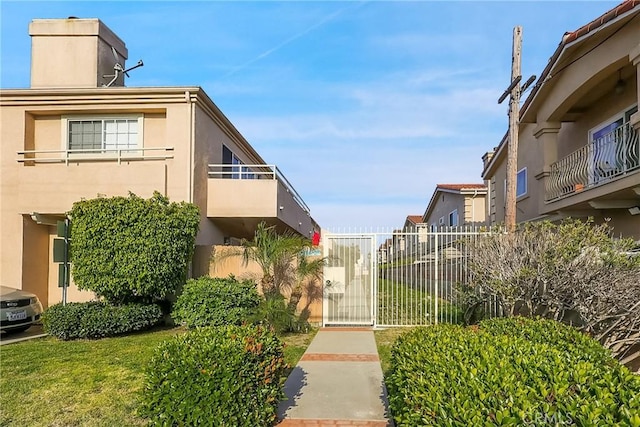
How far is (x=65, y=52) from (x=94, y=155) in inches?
149

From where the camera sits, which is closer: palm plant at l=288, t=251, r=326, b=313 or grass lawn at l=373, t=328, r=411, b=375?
grass lawn at l=373, t=328, r=411, b=375

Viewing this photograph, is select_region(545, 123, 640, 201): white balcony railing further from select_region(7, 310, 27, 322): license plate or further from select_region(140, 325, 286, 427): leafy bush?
select_region(7, 310, 27, 322): license plate

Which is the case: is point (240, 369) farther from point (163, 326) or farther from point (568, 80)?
point (568, 80)

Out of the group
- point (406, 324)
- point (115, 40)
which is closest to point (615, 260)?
point (406, 324)

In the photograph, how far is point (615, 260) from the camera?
6453 millimetres

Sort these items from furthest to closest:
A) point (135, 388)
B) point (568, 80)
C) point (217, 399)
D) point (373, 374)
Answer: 1. point (568, 80)
2. point (373, 374)
3. point (135, 388)
4. point (217, 399)

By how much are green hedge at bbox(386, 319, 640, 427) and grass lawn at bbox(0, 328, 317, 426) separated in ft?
10.8

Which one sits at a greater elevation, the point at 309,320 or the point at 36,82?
the point at 36,82

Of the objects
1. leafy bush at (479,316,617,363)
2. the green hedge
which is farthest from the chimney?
the green hedge

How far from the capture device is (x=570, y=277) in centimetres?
678

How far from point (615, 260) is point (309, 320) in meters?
6.99

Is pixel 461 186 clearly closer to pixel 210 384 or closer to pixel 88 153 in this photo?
pixel 88 153

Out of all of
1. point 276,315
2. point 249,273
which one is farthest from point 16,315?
point 276,315

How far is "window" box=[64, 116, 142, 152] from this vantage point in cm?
1253
